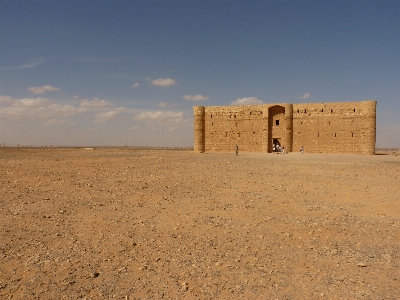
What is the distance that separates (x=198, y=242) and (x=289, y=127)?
2922 centimetres

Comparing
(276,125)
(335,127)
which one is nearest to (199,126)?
(276,125)

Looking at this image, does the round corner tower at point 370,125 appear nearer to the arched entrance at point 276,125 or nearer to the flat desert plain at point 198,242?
the arched entrance at point 276,125

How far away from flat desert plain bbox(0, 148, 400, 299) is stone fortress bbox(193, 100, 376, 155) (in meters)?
22.6

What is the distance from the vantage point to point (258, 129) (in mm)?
33656

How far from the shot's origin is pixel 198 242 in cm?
541

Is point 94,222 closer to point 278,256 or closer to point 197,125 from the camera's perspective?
point 278,256


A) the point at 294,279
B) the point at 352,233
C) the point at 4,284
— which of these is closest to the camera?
the point at 4,284

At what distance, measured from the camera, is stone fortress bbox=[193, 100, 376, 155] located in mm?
29812

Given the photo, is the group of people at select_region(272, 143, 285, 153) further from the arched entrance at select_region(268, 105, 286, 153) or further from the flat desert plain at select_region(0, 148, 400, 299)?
the flat desert plain at select_region(0, 148, 400, 299)

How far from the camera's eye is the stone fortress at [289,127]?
29812 mm

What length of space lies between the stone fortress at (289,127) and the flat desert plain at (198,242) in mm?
22636

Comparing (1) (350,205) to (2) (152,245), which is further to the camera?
(1) (350,205)

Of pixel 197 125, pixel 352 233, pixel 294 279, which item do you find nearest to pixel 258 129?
pixel 197 125

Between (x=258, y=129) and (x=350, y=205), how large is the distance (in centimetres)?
2600
